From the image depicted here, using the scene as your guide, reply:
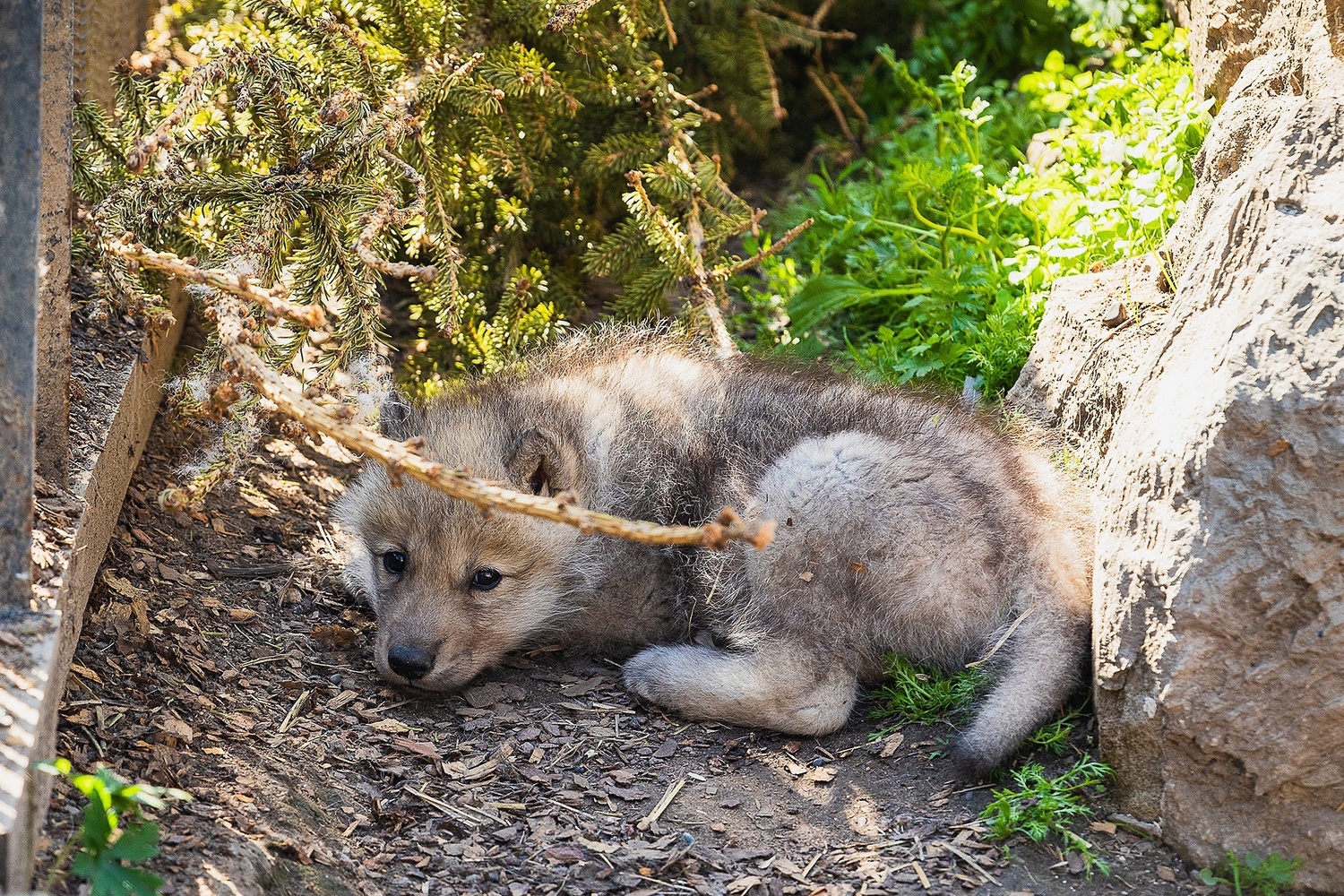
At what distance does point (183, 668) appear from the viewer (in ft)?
11.9

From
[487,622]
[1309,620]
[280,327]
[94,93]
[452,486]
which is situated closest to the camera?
[452,486]

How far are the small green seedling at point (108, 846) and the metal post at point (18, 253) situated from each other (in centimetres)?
59

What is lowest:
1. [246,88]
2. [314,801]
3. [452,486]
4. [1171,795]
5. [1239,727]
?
[314,801]

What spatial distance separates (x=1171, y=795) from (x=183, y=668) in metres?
2.81

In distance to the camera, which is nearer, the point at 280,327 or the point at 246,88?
the point at 246,88

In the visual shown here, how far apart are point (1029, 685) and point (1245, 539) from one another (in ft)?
2.50

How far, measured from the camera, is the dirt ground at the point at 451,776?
10.1 ft

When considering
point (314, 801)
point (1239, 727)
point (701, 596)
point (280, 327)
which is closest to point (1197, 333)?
point (1239, 727)

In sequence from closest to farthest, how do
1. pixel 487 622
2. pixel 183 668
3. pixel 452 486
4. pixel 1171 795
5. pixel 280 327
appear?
1. pixel 452 486
2. pixel 1171 795
3. pixel 183 668
4. pixel 487 622
5. pixel 280 327

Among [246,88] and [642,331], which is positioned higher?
[246,88]

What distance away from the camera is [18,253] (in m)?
2.59

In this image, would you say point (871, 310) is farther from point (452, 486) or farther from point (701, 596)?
point (452, 486)

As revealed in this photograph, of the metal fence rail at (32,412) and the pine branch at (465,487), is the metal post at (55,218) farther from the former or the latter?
the pine branch at (465,487)

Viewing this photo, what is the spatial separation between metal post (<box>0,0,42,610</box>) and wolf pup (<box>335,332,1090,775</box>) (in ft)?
4.85
